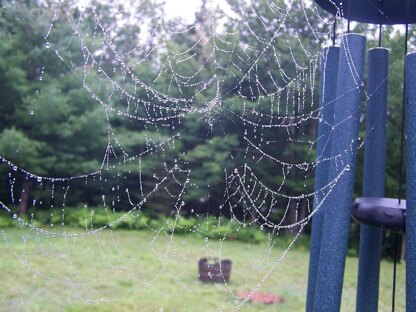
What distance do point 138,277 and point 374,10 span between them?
3.93 m

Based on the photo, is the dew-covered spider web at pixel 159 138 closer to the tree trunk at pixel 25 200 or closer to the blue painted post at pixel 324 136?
the tree trunk at pixel 25 200

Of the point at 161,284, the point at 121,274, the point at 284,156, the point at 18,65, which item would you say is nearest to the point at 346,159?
the point at 161,284

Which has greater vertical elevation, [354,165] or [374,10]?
[374,10]

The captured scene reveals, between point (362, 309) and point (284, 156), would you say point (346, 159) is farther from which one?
point (284, 156)

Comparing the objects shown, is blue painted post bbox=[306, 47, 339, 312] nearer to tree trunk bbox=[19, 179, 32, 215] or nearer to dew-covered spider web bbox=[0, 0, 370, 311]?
dew-covered spider web bbox=[0, 0, 370, 311]

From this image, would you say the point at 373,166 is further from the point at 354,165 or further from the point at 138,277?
the point at 138,277

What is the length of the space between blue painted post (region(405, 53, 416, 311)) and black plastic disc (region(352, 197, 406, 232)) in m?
0.16

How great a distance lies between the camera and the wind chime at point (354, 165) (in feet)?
7.26

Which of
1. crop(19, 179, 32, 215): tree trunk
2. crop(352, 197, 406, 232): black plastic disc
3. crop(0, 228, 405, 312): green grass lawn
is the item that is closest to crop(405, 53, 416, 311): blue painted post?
crop(352, 197, 406, 232): black plastic disc

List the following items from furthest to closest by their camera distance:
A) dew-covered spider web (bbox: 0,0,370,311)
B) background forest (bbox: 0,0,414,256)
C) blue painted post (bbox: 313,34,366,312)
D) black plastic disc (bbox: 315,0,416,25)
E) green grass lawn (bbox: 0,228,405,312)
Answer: background forest (bbox: 0,0,414,256), dew-covered spider web (bbox: 0,0,370,311), green grass lawn (bbox: 0,228,405,312), black plastic disc (bbox: 315,0,416,25), blue painted post (bbox: 313,34,366,312)

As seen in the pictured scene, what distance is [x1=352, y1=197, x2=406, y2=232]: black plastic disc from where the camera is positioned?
2301mm

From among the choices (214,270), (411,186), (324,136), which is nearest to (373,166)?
(324,136)

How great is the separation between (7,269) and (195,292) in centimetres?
213

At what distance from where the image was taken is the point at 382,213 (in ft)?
7.75
